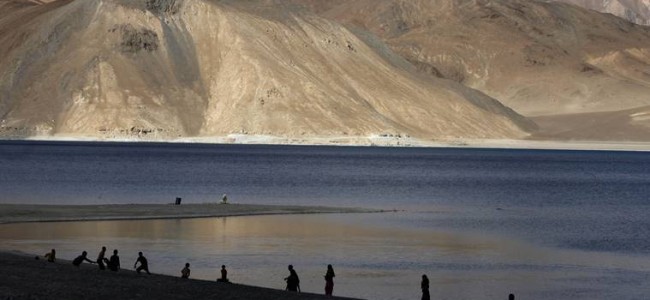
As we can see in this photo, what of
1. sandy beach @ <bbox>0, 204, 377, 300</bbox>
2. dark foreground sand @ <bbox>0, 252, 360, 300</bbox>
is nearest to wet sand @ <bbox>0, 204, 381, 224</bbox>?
sandy beach @ <bbox>0, 204, 377, 300</bbox>

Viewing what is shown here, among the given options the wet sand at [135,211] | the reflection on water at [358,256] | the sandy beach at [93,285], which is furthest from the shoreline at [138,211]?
the sandy beach at [93,285]

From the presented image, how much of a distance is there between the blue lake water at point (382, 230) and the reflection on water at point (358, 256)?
2.5 inches

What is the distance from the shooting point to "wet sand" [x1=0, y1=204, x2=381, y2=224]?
59469mm

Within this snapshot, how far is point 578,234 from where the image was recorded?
198ft

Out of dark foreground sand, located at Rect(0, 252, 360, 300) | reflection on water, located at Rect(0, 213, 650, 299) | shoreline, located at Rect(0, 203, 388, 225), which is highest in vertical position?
shoreline, located at Rect(0, 203, 388, 225)

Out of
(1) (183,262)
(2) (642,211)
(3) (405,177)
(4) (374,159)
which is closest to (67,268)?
(1) (183,262)

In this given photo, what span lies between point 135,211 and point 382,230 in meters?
13.1

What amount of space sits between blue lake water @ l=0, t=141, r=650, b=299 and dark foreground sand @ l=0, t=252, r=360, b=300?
15.8 feet

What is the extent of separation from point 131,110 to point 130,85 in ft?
19.4

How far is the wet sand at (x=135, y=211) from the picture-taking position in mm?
59469

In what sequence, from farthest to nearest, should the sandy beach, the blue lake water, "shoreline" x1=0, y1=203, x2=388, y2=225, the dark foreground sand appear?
1. "shoreline" x1=0, y1=203, x2=388, y2=225
2. the blue lake water
3. the sandy beach
4. the dark foreground sand

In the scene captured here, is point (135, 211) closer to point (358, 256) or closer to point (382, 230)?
point (382, 230)

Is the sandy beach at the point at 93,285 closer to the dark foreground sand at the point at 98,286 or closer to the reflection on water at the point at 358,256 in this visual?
the dark foreground sand at the point at 98,286

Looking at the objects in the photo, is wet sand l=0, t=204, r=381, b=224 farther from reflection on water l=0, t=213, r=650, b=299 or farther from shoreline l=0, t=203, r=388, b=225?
reflection on water l=0, t=213, r=650, b=299
